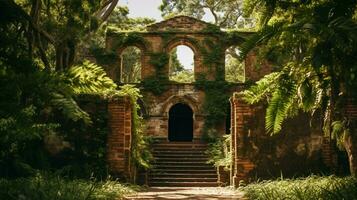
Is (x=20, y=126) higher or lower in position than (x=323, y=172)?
higher

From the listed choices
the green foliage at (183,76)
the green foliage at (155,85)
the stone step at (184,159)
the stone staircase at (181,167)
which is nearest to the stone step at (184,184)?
the stone staircase at (181,167)

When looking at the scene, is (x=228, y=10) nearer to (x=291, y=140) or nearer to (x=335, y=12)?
(x=291, y=140)

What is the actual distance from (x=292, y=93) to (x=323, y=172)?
26.3 ft

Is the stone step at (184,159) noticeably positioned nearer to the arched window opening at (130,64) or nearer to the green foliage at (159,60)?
the green foliage at (159,60)

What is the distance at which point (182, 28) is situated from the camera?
77.2 ft

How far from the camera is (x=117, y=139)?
35.0ft

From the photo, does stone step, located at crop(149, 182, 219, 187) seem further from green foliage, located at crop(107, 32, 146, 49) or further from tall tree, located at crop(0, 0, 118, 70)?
green foliage, located at crop(107, 32, 146, 49)

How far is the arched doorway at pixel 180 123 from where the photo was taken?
79.5 ft

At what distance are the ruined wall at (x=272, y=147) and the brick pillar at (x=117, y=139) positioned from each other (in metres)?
2.80

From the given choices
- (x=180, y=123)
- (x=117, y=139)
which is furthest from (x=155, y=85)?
(x=117, y=139)

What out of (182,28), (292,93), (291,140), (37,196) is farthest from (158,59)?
(292,93)

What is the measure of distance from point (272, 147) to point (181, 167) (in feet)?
19.7

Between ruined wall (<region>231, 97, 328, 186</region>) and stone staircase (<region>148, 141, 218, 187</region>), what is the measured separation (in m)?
3.46

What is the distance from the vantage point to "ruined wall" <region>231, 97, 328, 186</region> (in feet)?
35.3
